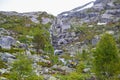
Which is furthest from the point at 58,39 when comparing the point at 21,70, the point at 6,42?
the point at 21,70

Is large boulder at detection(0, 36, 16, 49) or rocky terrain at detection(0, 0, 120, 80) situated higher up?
large boulder at detection(0, 36, 16, 49)

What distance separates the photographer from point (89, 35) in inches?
5064

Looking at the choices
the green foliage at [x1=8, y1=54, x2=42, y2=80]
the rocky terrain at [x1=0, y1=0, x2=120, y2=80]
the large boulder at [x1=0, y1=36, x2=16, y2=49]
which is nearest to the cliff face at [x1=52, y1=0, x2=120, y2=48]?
the rocky terrain at [x1=0, y1=0, x2=120, y2=80]

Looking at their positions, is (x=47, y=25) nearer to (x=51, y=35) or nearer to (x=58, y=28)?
(x=58, y=28)

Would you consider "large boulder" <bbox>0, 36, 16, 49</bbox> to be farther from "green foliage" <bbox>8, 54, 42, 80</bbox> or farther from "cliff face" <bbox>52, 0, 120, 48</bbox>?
"green foliage" <bbox>8, 54, 42, 80</bbox>

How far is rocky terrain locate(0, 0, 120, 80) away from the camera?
220 ft

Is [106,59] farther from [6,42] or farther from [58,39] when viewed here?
[58,39]

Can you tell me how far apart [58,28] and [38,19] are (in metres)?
26.4

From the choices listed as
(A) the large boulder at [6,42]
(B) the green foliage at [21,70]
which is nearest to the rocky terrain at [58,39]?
(A) the large boulder at [6,42]

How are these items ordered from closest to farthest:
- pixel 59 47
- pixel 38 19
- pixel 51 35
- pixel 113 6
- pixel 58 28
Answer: pixel 59 47 < pixel 51 35 < pixel 58 28 < pixel 113 6 < pixel 38 19

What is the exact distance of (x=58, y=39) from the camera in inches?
5157

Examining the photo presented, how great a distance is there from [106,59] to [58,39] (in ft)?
286

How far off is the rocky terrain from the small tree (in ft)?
37.7

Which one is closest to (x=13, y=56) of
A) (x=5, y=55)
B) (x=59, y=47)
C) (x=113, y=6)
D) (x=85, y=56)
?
(x=5, y=55)
